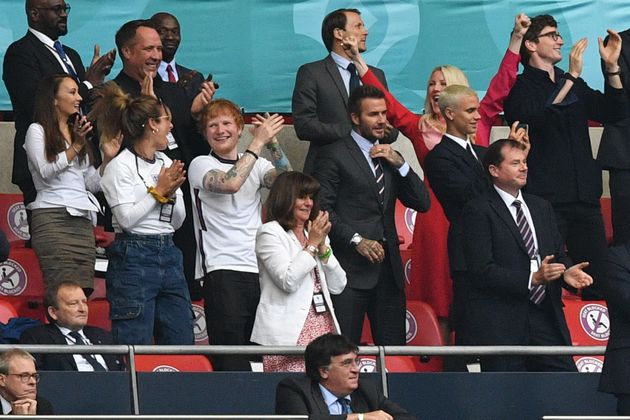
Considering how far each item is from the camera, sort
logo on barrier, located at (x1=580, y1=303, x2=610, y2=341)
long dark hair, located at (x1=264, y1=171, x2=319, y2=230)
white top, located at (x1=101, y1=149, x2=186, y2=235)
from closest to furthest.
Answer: long dark hair, located at (x1=264, y1=171, x2=319, y2=230)
white top, located at (x1=101, y1=149, x2=186, y2=235)
logo on barrier, located at (x1=580, y1=303, x2=610, y2=341)

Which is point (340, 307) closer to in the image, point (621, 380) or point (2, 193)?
point (621, 380)

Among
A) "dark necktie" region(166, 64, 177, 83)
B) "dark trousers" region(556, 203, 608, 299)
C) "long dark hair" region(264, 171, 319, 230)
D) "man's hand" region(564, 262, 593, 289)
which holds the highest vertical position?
"dark necktie" region(166, 64, 177, 83)

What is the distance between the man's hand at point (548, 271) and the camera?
9641 millimetres

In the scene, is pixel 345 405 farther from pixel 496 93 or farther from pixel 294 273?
pixel 496 93

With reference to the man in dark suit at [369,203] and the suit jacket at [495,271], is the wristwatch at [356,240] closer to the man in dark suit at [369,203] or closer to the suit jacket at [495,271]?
the man in dark suit at [369,203]

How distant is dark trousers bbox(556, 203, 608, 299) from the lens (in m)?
11.3

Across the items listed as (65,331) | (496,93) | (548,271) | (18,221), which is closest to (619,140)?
(496,93)

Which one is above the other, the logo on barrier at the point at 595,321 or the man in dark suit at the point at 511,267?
the man in dark suit at the point at 511,267

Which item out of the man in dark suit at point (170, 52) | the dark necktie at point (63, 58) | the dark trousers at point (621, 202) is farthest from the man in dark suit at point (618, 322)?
the dark necktie at point (63, 58)

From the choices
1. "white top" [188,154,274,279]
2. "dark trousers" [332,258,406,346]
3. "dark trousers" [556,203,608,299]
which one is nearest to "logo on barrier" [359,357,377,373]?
"dark trousers" [332,258,406,346]

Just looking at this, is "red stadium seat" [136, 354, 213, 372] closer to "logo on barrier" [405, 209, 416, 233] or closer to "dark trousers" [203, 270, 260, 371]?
"dark trousers" [203, 270, 260, 371]

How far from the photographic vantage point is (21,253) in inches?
458

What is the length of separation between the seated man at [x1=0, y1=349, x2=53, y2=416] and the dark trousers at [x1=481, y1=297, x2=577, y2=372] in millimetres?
2564

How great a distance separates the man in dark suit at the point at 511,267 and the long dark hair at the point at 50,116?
7.81ft
